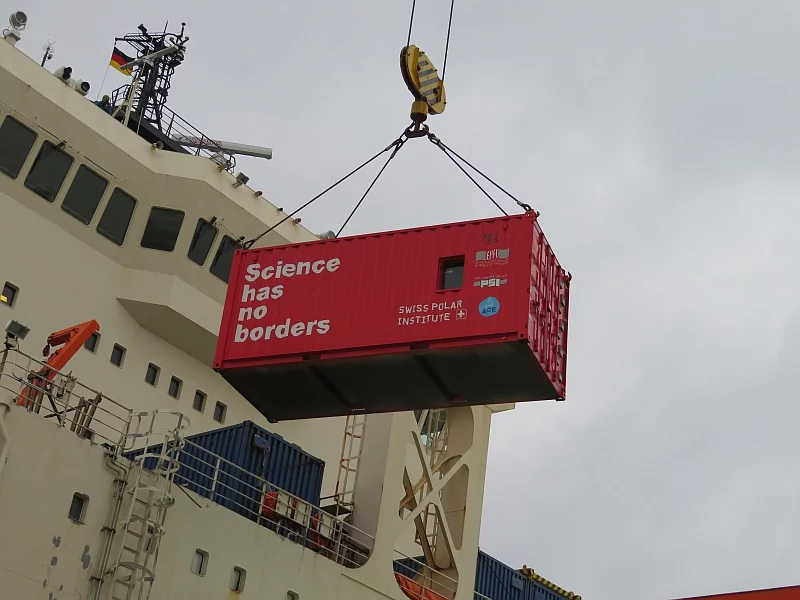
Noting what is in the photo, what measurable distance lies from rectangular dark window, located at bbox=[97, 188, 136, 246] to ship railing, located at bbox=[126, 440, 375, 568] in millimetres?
5562

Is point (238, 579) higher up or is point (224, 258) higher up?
point (224, 258)

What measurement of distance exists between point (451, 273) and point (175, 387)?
8.51m

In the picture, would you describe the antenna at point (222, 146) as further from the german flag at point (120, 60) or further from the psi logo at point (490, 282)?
the psi logo at point (490, 282)

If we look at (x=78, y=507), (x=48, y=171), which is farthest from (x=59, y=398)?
(x=48, y=171)

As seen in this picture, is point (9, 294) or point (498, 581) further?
point (498, 581)

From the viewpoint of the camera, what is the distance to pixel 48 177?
23.2 metres

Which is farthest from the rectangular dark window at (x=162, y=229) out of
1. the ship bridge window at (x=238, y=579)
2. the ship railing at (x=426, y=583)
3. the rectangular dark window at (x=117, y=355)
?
the ship bridge window at (x=238, y=579)

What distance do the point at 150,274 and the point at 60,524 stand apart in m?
8.62

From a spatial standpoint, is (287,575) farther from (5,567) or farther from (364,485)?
(5,567)

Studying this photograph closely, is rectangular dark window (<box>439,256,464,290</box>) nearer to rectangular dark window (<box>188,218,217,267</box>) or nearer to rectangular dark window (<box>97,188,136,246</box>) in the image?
rectangular dark window (<box>188,218,217,267</box>)

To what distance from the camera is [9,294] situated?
875 inches

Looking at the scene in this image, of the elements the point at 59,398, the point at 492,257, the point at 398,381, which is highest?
the point at 492,257

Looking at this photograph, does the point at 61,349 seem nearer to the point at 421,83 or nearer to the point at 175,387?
the point at 175,387

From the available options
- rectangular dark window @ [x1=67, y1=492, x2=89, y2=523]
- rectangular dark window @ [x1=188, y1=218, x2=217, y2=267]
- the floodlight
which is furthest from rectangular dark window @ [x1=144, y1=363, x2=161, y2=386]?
rectangular dark window @ [x1=67, y1=492, x2=89, y2=523]
